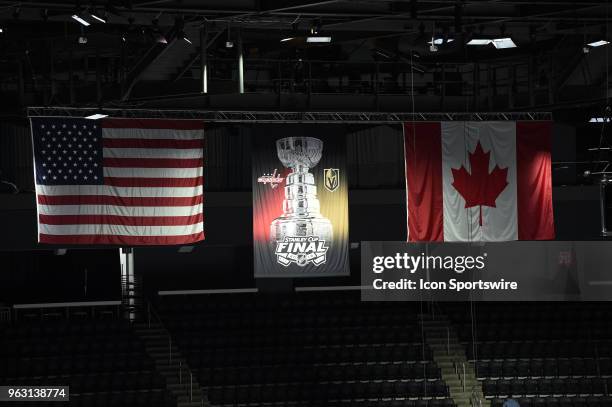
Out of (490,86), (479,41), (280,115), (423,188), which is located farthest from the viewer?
(490,86)

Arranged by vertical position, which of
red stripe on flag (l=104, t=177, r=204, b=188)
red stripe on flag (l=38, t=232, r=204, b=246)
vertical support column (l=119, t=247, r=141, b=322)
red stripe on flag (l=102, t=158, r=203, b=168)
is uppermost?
red stripe on flag (l=102, t=158, r=203, b=168)

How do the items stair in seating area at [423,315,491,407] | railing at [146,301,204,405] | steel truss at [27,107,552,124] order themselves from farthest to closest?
stair in seating area at [423,315,491,407], railing at [146,301,204,405], steel truss at [27,107,552,124]

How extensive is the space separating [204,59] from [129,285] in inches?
559

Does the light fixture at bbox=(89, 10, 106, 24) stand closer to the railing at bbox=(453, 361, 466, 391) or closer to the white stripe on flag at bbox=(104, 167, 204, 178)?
the white stripe on flag at bbox=(104, 167, 204, 178)

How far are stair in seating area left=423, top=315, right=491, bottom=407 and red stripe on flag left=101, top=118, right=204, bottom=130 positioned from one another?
1025 centimetres

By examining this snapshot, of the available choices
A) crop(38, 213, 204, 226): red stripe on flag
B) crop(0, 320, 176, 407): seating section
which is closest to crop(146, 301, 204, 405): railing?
crop(0, 320, 176, 407): seating section

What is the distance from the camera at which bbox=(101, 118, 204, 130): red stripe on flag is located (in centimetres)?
1989

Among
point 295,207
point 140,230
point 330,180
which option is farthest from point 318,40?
point 140,230

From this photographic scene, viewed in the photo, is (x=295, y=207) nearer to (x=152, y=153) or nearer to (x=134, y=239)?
(x=152, y=153)

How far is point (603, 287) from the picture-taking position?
31984 millimetres

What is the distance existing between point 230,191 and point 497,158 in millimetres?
9864

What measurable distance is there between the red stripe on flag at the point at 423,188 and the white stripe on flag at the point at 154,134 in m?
4.24

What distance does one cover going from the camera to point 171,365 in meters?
26.5

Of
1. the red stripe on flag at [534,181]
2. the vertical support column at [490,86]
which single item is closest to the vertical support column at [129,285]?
the vertical support column at [490,86]
